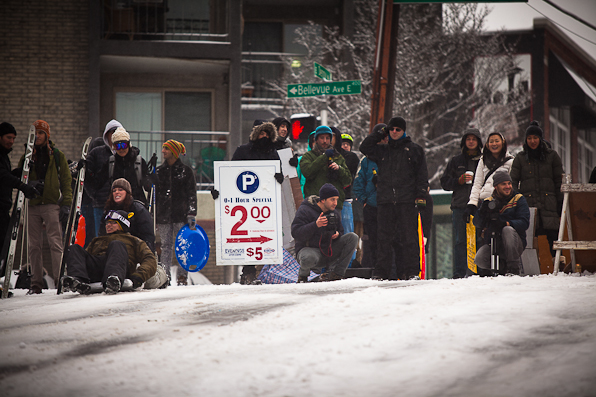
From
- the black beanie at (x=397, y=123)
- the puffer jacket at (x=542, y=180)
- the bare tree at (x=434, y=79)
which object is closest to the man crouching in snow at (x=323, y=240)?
the black beanie at (x=397, y=123)

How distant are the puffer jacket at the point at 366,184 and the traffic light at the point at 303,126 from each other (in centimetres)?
302

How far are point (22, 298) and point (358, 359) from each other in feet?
15.7

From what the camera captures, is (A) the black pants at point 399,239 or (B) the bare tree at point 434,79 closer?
(A) the black pants at point 399,239

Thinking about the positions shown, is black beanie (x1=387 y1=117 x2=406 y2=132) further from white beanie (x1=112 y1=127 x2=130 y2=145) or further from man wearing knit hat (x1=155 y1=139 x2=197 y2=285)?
white beanie (x1=112 y1=127 x2=130 y2=145)

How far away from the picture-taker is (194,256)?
360 inches

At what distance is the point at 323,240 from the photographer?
8398 mm

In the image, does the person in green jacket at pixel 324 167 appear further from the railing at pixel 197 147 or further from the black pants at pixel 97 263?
the railing at pixel 197 147

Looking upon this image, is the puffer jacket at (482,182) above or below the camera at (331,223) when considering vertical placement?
above

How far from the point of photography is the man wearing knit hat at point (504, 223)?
7570 millimetres

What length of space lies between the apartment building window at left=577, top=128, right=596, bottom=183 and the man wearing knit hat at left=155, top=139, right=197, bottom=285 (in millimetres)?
27804

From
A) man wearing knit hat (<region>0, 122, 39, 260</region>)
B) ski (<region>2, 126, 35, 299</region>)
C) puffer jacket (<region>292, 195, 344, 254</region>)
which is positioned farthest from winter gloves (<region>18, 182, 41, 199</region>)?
puffer jacket (<region>292, 195, 344, 254</region>)

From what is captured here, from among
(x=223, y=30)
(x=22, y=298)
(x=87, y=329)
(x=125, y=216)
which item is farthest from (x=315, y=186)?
(x=223, y=30)

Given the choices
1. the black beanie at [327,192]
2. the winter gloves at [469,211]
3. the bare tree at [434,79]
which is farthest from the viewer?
the bare tree at [434,79]

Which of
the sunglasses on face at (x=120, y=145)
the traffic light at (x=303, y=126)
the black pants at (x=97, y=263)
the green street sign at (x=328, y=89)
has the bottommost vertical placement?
the black pants at (x=97, y=263)
